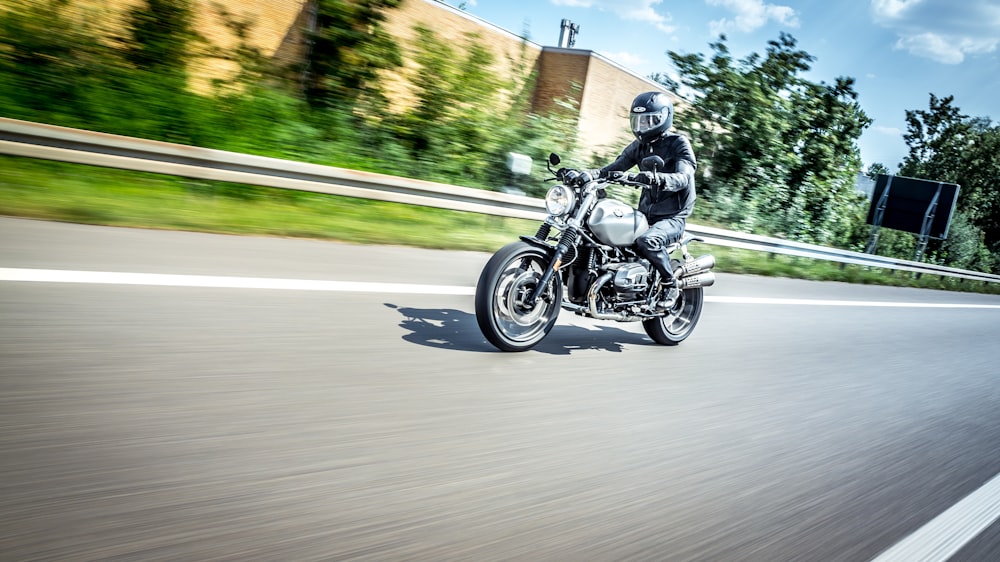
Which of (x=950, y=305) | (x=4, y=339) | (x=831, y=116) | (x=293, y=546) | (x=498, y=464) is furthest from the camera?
(x=831, y=116)

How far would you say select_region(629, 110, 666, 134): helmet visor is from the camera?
17.6 ft

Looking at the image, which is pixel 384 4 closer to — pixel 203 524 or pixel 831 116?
pixel 203 524

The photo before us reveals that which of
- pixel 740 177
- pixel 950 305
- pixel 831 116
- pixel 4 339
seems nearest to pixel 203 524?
pixel 4 339

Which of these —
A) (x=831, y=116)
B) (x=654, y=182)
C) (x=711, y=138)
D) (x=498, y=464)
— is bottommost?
(x=498, y=464)

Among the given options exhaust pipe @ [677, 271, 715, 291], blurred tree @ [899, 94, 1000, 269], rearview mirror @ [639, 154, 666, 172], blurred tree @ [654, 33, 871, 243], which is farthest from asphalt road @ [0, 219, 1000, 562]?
blurred tree @ [899, 94, 1000, 269]

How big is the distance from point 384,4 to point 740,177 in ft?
35.3

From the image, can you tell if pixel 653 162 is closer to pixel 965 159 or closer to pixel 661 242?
pixel 661 242

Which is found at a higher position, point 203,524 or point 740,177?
point 740,177

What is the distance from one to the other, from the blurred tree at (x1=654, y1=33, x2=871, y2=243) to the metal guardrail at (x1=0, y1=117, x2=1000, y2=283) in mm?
9022

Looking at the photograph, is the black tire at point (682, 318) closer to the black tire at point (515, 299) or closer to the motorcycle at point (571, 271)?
the motorcycle at point (571, 271)

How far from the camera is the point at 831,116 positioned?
2130 cm

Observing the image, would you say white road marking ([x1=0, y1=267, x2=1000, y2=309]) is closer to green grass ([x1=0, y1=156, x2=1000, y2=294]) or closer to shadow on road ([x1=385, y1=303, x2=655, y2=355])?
shadow on road ([x1=385, y1=303, x2=655, y2=355])

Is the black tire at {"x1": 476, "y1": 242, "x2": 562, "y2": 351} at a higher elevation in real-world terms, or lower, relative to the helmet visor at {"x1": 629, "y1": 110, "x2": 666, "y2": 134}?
lower

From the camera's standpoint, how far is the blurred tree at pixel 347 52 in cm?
1312
